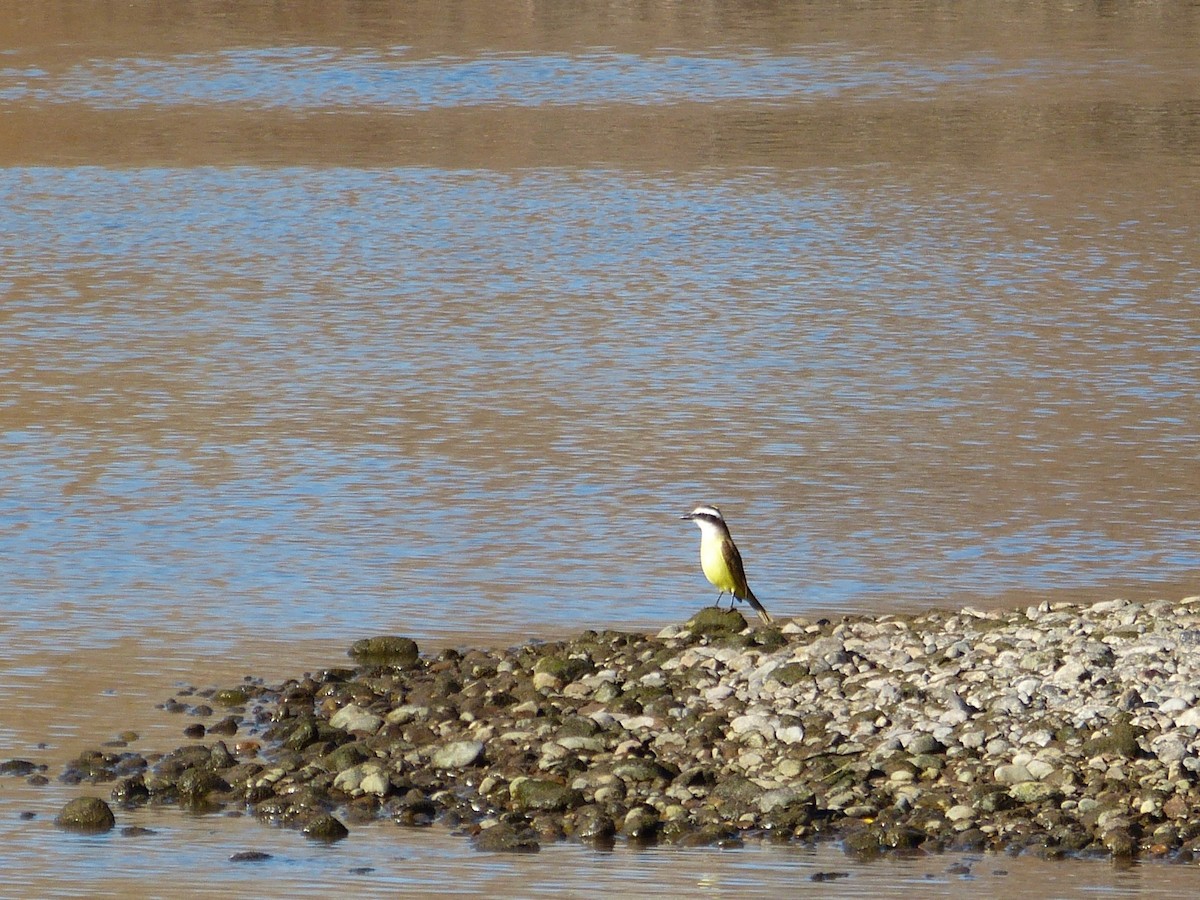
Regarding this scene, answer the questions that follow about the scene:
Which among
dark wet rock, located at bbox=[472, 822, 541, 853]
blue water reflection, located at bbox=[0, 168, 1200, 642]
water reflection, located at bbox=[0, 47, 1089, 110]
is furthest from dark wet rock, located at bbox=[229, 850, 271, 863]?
water reflection, located at bbox=[0, 47, 1089, 110]

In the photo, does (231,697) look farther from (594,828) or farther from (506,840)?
(594,828)

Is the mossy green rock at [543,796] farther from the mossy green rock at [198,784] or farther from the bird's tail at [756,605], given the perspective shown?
the bird's tail at [756,605]

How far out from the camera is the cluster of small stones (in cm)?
1045

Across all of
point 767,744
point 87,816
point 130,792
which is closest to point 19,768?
point 130,792

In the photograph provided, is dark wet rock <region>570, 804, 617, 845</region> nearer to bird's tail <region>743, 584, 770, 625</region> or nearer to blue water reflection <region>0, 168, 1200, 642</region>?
bird's tail <region>743, 584, 770, 625</region>

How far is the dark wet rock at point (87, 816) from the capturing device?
35.5ft

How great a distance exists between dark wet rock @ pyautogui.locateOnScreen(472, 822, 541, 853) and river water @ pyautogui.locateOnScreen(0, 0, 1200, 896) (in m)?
0.21

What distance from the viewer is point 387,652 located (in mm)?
13445

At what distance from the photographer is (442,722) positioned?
39.6 ft

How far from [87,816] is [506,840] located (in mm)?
2123

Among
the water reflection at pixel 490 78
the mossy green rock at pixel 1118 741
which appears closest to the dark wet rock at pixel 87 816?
the mossy green rock at pixel 1118 741

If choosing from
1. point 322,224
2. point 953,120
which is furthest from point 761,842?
point 953,120

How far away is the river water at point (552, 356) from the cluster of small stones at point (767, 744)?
31cm

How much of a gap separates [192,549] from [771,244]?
47.2 ft
